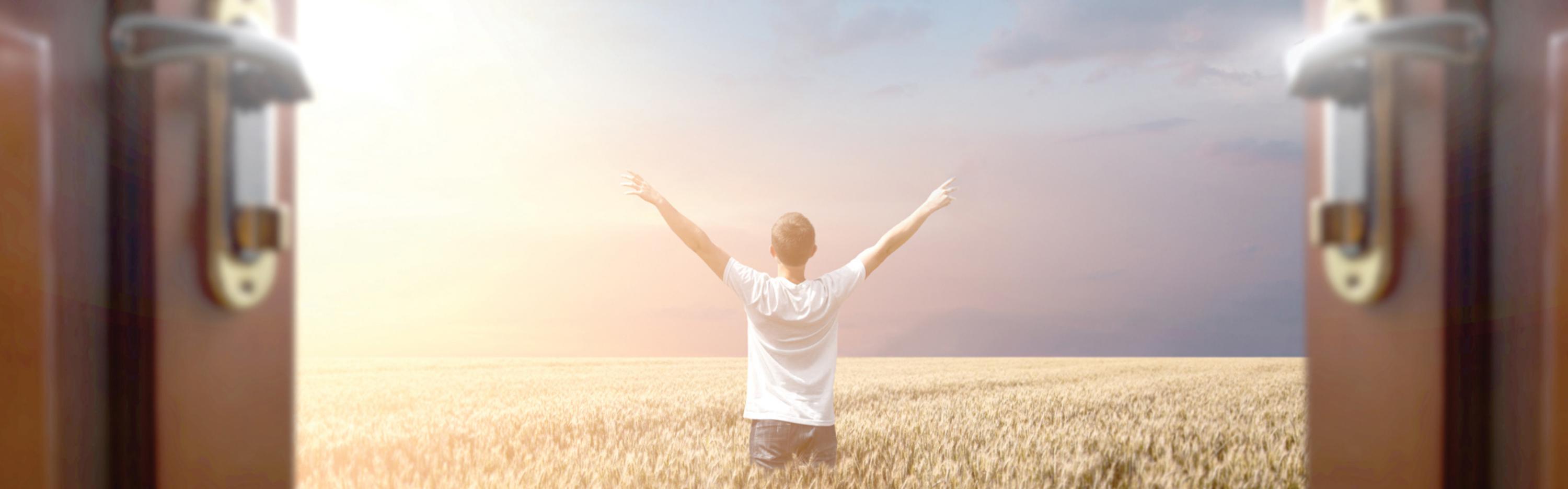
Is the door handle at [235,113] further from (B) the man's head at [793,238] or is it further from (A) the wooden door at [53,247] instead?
(B) the man's head at [793,238]

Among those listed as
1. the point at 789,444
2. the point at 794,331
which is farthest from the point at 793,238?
the point at 789,444

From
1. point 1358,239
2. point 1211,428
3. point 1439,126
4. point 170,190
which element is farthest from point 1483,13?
point 1211,428

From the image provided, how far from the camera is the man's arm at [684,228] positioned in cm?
288

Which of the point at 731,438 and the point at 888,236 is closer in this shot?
the point at 888,236

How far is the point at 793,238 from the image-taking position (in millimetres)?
3320

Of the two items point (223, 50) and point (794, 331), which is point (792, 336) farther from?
point (223, 50)

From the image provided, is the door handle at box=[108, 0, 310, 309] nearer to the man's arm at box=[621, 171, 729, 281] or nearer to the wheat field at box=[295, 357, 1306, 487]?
the wheat field at box=[295, 357, 1306, 487]

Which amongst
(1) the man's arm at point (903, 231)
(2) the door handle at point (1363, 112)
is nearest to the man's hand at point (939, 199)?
(1) the man's arm at point (903, 231)

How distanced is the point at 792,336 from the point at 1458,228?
2.44m

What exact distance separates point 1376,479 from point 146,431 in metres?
1.52

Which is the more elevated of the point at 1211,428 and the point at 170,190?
the point at 170,190

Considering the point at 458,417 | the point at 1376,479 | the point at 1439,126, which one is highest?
the point at 1439,126

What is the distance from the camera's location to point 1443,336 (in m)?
0.99

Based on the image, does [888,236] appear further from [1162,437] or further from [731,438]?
[1162,437]
